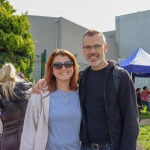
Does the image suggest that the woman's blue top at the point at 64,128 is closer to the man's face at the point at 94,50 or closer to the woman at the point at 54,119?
the woman at the point at 54,119

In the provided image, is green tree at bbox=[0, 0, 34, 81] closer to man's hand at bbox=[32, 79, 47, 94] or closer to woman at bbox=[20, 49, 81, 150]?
man's hand at bbox=[32, 79, 47, 94]

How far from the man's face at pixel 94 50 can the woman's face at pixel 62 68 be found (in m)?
0.25

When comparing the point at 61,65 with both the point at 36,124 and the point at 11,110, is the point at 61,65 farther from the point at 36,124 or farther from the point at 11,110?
the point at 11,110

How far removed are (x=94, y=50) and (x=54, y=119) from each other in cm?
73

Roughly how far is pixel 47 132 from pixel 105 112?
1.87 ft

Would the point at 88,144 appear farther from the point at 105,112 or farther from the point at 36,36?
the point at 36,36

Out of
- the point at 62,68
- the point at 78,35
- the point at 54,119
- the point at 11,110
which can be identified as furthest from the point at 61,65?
the point at 78,35

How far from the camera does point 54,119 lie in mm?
2920

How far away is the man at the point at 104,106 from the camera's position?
2.68 metres

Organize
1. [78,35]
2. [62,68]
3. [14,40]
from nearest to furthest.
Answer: [62,68]
[14,40]
[78,35]

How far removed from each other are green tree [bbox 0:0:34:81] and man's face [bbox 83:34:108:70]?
28.9 feet

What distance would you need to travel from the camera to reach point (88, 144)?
2.83m

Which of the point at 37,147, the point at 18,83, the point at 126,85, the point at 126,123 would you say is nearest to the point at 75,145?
the point at 37,147

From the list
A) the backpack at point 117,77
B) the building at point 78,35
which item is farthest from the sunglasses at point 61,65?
the building at point 78,35
